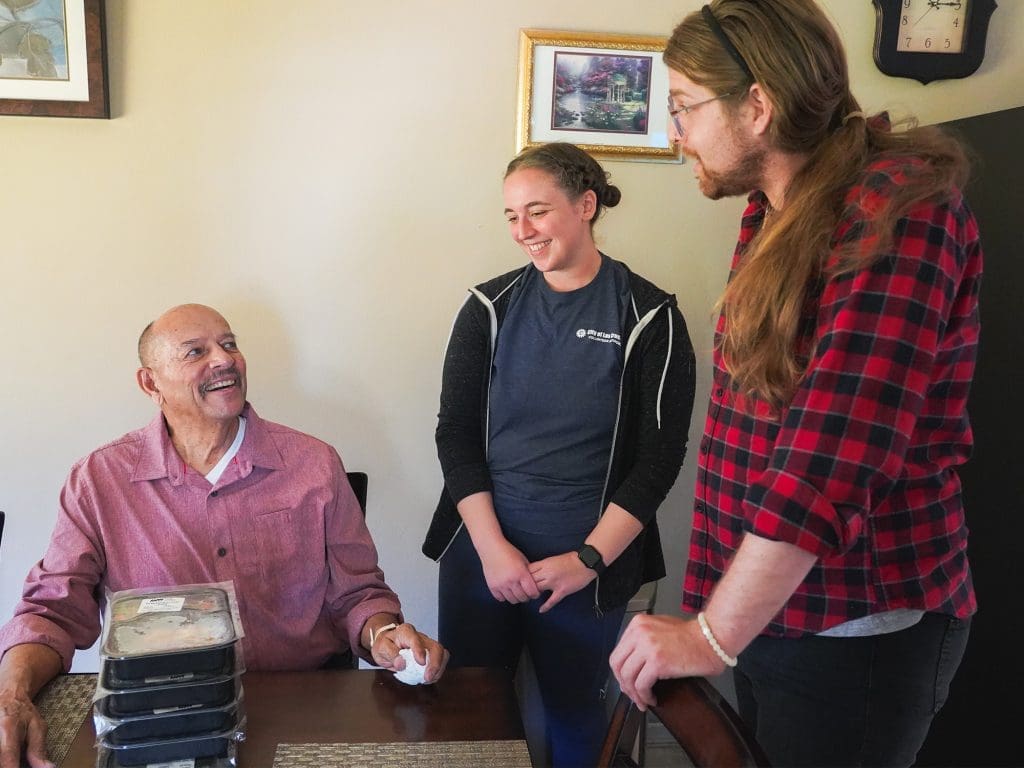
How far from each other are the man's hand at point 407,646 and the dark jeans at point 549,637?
336 mm

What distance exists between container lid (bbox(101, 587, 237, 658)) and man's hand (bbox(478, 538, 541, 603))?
1.94 ft

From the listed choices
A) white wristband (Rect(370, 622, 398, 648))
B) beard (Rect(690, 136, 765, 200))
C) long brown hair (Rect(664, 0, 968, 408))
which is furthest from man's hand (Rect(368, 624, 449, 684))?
beard (Rect(690, 136, 765, 200))

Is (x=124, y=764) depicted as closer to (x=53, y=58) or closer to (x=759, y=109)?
(x=759, y=109)

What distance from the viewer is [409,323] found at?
2.09 metres

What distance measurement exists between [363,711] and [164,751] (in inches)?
10.0

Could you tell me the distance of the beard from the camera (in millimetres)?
971

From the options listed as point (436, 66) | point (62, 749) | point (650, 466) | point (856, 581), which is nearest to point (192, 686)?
point (62, 749)

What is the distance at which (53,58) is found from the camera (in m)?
1.87

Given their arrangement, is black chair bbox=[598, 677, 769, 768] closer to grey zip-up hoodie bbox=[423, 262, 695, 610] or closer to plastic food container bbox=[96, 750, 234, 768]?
plastic food container bbox=[96, 750, 234, 768]

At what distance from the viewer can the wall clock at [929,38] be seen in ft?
6.74

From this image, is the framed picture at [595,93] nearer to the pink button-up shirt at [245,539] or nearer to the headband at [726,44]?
the pink button-up shirt at [245,539]

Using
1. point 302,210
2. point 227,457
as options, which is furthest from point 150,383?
point 302,210

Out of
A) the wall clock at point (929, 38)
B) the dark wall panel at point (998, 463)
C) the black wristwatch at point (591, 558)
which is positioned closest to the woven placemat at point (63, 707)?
the black wristwatch at point (591, 558)

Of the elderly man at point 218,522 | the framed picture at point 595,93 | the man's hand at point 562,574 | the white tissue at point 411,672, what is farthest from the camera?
the framed picture at point 595,93
